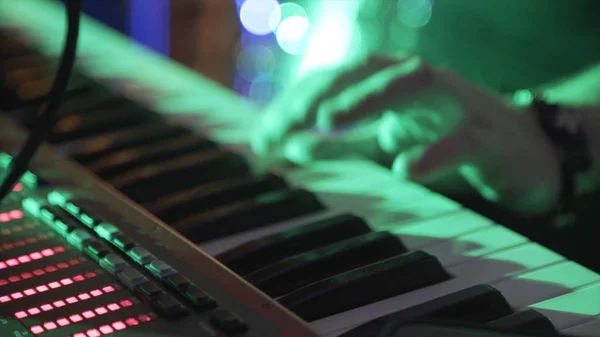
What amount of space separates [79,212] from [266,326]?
231 millimetres

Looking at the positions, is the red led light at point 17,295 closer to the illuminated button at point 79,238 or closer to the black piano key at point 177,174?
the illuminated button at point 79,238

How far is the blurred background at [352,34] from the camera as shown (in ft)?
4.55

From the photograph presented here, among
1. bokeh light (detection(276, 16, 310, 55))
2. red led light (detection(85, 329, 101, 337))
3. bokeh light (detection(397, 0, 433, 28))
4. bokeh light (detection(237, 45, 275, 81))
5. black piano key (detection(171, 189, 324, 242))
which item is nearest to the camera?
red led light (detection(85, 329, 101, 337))

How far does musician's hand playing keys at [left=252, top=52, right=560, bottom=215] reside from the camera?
30.5 inches

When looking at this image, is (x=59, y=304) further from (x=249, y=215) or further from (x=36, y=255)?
(x=249, y=215)

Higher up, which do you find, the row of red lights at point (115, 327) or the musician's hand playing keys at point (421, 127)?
the musician's hand playing keys at point (421, 127)

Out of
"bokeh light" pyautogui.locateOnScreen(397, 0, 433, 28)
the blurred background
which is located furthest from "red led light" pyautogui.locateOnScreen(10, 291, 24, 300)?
"bokeh light" pyautogui.locateOnScreen(397, 0, 433, 28)

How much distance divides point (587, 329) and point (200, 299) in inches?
10.9

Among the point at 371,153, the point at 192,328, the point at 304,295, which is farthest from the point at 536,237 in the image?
the point at 192,328

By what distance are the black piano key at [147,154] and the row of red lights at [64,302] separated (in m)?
0.32

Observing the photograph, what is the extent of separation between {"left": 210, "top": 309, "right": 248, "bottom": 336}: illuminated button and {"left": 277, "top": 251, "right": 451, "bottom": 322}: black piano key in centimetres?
7

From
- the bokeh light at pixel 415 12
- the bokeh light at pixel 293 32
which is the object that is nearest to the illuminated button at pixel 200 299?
the bokeh light at pixel 415 12

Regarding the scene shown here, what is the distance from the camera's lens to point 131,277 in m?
0.57

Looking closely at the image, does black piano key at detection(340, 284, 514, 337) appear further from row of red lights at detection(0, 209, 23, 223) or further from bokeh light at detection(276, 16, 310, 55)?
bokeh light at detection(276, 16, 310, 55)
